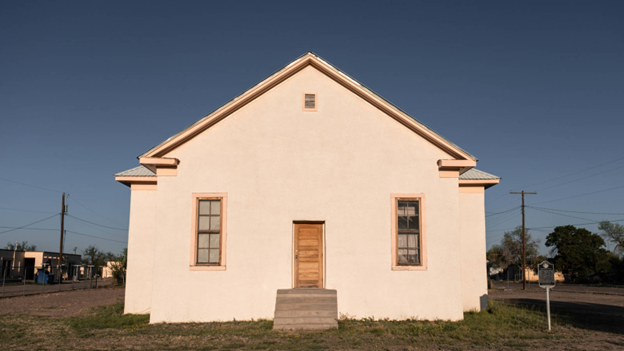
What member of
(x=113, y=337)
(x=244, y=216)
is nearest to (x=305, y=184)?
(x=244, y=216)

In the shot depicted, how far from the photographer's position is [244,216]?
12.9m

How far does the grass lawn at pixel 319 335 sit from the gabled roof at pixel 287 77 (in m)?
4.60

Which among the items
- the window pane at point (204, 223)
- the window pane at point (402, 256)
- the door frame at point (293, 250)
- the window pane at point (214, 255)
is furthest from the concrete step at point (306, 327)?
the window pane at point (204, 223)

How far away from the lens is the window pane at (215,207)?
12.9 meters

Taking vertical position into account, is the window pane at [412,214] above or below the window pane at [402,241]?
above

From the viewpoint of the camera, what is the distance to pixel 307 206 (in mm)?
12953

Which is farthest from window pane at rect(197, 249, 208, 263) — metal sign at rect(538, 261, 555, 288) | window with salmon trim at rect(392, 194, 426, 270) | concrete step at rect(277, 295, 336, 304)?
metal sign at rect(538, 261, 555, 288)

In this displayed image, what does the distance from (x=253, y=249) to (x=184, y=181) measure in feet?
8.95

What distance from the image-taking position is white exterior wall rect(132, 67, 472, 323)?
12.5 metres

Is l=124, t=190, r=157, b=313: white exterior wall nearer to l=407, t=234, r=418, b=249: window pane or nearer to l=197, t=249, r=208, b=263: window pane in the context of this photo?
l=197, t=249, r=208, b=263: window pane

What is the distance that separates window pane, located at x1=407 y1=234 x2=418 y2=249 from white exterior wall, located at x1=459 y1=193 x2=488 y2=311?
2.68 metres

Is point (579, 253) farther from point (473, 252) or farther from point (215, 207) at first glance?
point (215, 207)

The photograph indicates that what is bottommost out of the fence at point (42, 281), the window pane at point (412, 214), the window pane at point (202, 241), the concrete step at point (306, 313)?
the fence at point (42, 281)

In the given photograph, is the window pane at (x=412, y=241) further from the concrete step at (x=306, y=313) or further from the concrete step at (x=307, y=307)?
the concrete step at (x=306, y=313)
